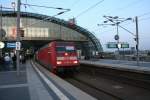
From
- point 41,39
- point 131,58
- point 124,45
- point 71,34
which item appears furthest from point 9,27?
point 131,58

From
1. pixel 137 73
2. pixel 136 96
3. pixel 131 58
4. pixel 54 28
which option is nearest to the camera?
pixel 136 96

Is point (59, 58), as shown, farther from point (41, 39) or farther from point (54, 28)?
point (54, 28)

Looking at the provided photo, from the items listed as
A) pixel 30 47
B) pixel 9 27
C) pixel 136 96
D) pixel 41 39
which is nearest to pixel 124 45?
pixel 41 39

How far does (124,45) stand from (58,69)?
50.1 metres

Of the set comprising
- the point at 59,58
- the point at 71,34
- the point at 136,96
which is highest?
the point at 71,34

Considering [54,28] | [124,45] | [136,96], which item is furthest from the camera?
[54,28]

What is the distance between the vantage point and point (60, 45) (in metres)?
28.8

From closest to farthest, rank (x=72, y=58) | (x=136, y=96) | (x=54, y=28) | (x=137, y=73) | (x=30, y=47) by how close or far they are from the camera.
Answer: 1. (x=136, y=96)
2. (x=137, y=73)
3. (x=72, y=58)
4. (x=54, y=28)
5. (x=30, y=47)

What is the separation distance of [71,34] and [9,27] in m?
22.5

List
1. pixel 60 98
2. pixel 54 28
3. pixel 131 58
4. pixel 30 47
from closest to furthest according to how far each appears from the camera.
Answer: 1. pixel 60 98
2. pixel 131 58
3. pixel 54 28
4. pixel 30 47

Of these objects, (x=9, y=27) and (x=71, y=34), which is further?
(x=71, y=34)

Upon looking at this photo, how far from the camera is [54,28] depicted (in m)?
112

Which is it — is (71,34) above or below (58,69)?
above

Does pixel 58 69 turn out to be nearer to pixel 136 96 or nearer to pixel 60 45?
pixel 60 45
